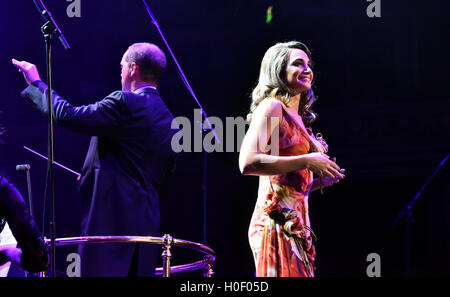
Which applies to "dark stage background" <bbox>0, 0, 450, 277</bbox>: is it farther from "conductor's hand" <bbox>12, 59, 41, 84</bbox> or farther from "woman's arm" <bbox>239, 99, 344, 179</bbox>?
"woman's arm" <bbox>239, 99, 344, 179</bbox>

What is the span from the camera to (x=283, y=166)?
2.69 metres

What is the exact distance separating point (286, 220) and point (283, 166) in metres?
0.25

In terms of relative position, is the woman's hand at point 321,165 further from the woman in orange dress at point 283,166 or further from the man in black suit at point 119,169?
the man in black suit at point 119,169

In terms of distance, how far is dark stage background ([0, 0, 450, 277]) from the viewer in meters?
8.55

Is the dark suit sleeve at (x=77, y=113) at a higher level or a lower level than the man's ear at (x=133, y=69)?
lower

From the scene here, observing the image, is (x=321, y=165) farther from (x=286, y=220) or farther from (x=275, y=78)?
(x=275, y=78)

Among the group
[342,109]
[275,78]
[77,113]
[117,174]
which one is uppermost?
[342,109]

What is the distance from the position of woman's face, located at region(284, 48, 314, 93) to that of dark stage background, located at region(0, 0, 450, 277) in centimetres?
531

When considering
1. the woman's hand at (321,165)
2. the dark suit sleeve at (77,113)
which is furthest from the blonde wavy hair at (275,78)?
the dark suit sleeve at (77,113)

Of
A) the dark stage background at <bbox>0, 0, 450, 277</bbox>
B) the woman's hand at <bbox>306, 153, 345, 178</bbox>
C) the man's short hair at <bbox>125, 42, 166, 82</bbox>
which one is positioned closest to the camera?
the woman's hand at <bbox>306, 153, 345, 178</bbox>

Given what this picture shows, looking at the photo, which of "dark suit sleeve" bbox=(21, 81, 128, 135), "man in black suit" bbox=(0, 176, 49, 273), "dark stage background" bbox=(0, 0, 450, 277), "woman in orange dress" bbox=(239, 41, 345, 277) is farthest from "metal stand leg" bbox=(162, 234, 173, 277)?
"dark stage background" bbox=(0, 0, 450, 277)

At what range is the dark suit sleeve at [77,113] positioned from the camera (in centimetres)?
308

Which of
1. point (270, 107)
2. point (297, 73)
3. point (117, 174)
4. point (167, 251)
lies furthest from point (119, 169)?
point (297, 73)
